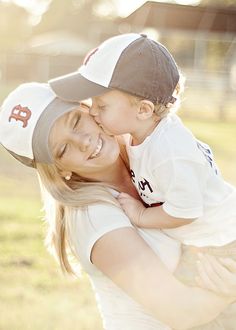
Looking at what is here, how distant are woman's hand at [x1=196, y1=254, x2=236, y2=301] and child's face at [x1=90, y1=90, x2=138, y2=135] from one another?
55cm

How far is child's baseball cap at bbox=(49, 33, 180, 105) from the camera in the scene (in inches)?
109

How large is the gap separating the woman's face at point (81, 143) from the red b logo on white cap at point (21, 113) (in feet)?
0.30

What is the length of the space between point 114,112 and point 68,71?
3046 centimetres

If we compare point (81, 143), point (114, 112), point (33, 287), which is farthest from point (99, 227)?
point (33, 287)

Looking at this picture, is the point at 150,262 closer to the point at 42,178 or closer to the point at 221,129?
the point at 42,178

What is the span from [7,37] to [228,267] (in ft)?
161

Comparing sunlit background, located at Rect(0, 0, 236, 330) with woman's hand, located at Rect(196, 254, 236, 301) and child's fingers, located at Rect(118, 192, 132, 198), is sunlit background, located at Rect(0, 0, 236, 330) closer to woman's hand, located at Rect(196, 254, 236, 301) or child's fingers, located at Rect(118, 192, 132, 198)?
child's fingers, located at Rect(118, 192, 132, 198)

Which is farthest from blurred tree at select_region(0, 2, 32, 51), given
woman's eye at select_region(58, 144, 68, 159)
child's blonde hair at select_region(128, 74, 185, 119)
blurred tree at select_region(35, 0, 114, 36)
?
woman's eye at select_region(58, 144, 68, 159)

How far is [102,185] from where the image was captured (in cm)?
287

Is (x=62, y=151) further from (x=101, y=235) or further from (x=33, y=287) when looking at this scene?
(x=33, y=287)

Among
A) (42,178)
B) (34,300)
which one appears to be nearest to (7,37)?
(34,300)

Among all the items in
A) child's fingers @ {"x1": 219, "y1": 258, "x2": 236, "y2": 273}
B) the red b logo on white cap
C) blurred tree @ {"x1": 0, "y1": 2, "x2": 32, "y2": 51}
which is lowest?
blurred tree @ {"x1": 0, "y1": 2, "x2": 32, "y2": 51}

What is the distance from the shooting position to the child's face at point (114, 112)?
281 centimetres

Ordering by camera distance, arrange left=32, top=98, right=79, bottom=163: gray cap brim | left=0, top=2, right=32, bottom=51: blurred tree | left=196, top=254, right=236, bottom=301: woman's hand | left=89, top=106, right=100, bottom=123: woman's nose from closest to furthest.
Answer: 1. left=196, top=254, right=236, bottom=301: woman's hand
2. left=32, top=98, right=79, bottom=163: gray cap brim
3. left=89, top=106, right=100, bottom=123: woman's nose
4. left=0, top=2, right=32, bottom=51: blurred tree
